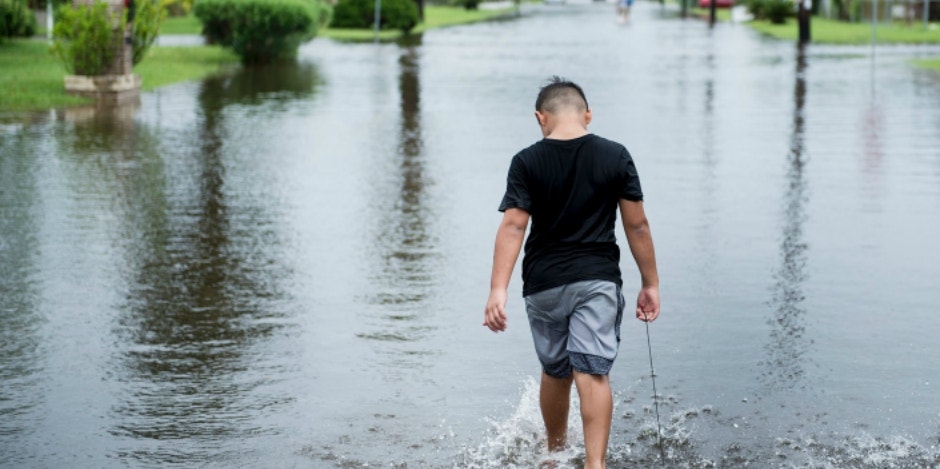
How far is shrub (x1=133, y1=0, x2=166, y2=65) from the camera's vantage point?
22.9 meters

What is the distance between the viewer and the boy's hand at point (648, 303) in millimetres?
5691

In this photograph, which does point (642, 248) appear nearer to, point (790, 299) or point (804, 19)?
point (790, 299)

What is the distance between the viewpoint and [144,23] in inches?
909

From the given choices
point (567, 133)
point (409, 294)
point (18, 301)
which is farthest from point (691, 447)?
point (18, 301)

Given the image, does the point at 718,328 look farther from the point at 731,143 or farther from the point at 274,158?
the point at 731,143

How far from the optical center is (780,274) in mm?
9789

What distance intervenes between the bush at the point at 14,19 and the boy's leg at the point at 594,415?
30.2 m

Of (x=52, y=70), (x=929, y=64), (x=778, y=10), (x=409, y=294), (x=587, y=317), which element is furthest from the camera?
(x=778, y=10)

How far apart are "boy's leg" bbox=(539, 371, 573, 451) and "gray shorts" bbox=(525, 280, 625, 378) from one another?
0.21 meters

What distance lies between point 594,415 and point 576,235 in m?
0.62

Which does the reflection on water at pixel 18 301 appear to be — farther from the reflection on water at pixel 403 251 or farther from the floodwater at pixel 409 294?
the reflection on water at pixel 403 251

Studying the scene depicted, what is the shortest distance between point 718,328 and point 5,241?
16.5ft

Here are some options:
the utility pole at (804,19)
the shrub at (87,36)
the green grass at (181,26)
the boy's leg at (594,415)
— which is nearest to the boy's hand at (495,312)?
the boy's leg at (594,415)

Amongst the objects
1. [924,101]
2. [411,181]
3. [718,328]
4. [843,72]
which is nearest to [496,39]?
[843,72]
